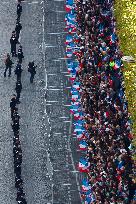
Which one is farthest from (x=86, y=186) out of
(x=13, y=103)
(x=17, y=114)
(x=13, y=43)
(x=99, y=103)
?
(x=13, y=43)

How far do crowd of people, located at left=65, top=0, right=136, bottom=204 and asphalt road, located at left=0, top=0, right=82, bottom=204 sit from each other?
1.09 meters

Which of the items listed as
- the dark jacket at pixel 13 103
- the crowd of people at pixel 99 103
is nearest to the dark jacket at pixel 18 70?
the crowd of people at pixel 99 103

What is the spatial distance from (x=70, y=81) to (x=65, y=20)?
11.0 metres

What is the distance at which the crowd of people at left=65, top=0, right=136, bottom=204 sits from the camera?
51.8 metres

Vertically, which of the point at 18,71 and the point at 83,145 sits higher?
the point at 18,71

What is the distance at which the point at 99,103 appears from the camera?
5797cm

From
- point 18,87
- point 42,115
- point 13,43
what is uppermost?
point 13,43

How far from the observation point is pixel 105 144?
178 feet

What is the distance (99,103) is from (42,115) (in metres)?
7.58

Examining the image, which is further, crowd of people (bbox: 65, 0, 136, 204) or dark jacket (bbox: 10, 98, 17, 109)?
dark jacket (bbox: 10, 98, 17, 109)

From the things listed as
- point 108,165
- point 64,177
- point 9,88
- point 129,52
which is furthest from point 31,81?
point 108,165

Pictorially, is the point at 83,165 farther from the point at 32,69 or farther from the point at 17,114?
the point at 32,69

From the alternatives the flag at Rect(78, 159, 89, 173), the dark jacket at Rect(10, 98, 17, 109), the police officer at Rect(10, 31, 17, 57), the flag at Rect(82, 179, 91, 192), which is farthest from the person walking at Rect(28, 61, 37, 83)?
the flag at Rect(82, 179, 91, 192)

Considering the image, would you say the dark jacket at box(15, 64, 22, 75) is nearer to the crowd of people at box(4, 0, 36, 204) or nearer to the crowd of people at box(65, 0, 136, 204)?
the crowd of people at box(4, 0, 36, 204)
